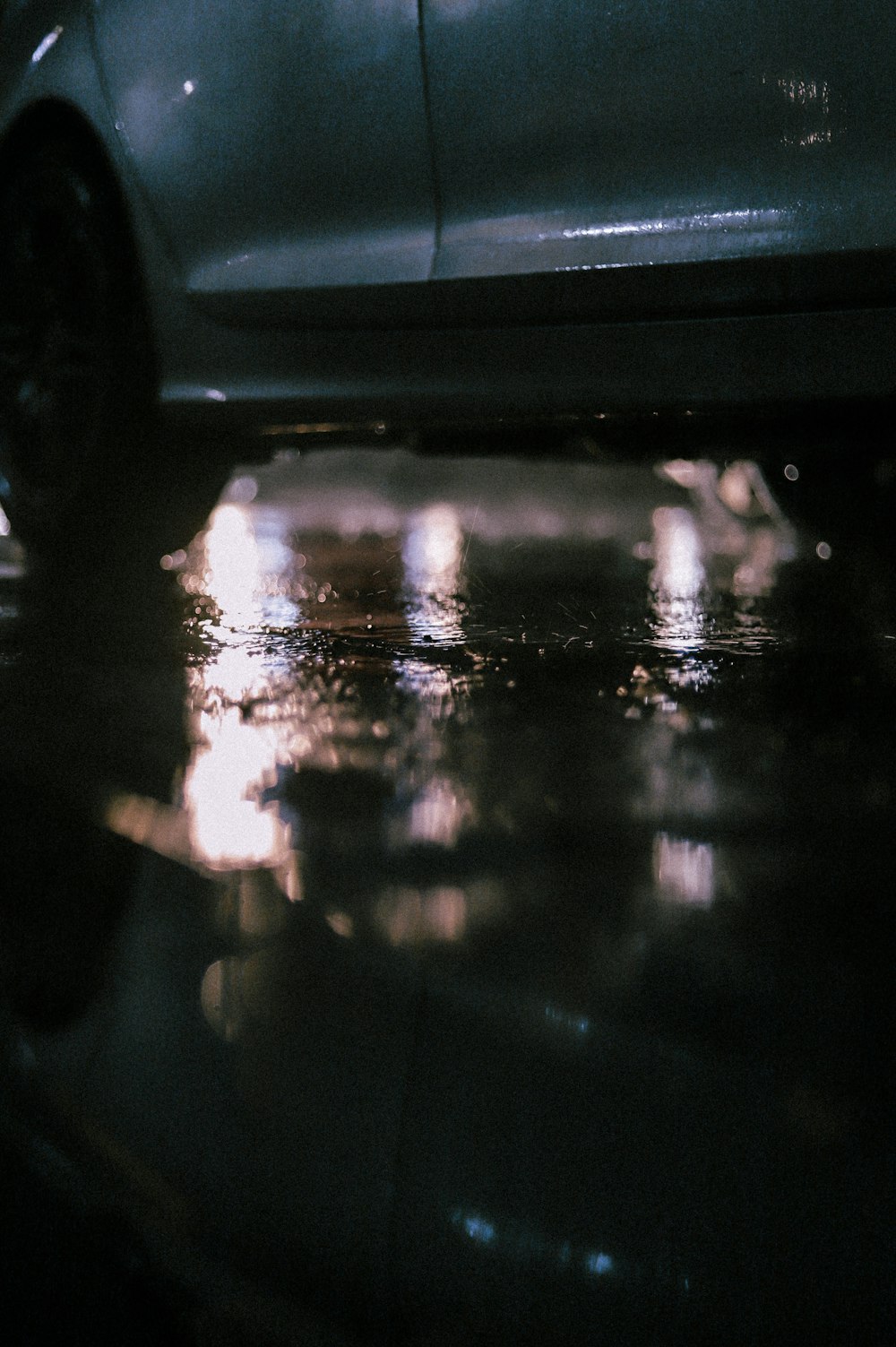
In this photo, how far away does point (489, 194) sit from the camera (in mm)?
2418

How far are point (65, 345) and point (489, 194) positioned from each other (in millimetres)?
1096

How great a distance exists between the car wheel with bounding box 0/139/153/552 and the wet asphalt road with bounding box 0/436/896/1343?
283mm

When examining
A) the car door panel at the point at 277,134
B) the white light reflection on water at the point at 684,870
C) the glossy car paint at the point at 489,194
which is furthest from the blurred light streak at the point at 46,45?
the white light reflection on water at the point at 684,870

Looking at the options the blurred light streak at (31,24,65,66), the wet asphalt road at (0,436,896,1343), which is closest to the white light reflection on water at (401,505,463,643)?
the wet asphalt road at (0,436,896,1343)

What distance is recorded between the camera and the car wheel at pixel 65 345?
9.41 feet

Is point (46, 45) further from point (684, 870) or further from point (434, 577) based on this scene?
point (684, 870)

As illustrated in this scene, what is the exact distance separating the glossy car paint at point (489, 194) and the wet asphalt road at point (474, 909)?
21.9 inches

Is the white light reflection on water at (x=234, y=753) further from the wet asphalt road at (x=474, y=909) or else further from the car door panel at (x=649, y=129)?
the car door panel at (x=649, y=129)

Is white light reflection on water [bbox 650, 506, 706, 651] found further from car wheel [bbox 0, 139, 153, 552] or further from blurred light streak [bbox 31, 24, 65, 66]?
blurred light streak [bbox 31, 24, 65, 66]

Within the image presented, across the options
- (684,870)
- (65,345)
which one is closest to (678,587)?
(65,345)

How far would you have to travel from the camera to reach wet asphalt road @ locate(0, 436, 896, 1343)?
2.72ft

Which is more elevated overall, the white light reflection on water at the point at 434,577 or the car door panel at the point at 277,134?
the car door panel at the point at 277,134

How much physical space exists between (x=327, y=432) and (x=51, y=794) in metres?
1.43

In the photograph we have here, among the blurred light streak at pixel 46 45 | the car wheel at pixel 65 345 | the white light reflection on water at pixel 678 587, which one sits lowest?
the white light reflection on water at pixel 678 587
